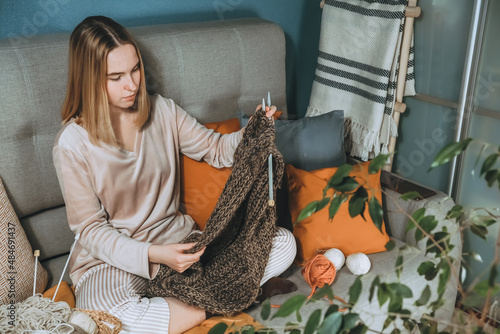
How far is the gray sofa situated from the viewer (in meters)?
1.35

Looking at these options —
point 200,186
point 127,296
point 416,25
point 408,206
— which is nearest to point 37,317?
point 127,296

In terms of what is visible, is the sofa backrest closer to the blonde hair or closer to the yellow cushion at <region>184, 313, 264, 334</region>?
the blonde hair

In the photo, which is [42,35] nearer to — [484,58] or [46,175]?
[46,175]

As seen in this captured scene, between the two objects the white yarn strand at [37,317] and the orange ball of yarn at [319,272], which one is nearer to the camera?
the white yarn strand at [37,317]

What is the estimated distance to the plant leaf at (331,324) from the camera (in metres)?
0.53

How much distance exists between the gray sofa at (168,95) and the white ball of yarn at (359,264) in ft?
0.07

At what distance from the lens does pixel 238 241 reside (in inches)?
55.1

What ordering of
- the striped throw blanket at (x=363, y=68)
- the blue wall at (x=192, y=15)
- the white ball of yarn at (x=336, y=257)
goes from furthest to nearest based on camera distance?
1. the striped throw blanket at (x=363, y=68)
2. the blue wall at (x=192, y=15)
3. the white ball of yarn at (x=336, y=257)

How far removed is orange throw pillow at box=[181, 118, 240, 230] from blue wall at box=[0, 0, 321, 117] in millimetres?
554

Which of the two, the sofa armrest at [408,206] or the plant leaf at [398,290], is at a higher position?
the plant leaf at [398,290]

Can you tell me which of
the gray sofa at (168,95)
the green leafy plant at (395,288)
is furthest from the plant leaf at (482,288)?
the gray sofa at (168,95)

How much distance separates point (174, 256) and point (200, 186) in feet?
1.23

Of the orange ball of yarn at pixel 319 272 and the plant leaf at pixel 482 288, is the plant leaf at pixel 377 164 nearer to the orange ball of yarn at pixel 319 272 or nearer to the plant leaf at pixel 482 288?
the plant leaf at pixel 482 288

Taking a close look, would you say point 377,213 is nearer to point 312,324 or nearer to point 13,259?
point 312,324
